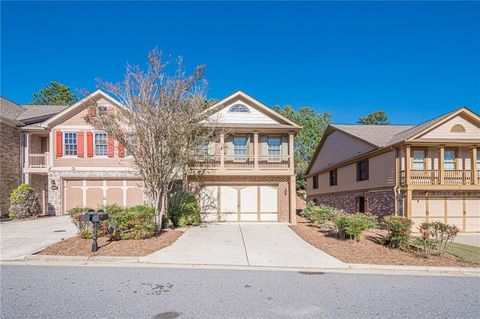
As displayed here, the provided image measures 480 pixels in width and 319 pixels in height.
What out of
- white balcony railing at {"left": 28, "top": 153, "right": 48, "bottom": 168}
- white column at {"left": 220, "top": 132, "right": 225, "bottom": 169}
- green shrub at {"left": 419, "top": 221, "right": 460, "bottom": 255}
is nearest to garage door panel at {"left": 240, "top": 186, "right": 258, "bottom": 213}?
white column at {"left": 220, "top": 132, "right": 225, "bottom": 169}

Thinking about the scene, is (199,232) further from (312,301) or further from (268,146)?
(312,301)

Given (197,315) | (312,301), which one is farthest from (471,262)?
(197,315)

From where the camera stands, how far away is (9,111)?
21.5 m

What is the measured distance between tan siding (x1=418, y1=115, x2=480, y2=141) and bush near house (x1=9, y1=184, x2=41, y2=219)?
25.2 metres

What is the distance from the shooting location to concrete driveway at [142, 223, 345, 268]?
28.8 ft

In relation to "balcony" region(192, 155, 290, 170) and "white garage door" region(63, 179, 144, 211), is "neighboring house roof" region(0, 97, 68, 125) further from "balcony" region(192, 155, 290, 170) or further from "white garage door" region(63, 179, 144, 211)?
"balcony" region(192, 155, 290, 170)

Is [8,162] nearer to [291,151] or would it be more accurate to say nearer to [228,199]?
[228,199]

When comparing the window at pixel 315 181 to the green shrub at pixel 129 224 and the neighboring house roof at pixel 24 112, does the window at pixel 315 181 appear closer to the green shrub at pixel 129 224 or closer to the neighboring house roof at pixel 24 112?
the green shrub at pixel 129 224

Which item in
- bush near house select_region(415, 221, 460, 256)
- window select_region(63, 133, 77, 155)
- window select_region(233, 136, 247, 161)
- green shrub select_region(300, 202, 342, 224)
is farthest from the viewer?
window select_region(63, 133, 77, 155)

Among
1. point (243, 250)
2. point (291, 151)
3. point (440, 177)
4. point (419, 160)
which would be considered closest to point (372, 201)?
point (419, 160)

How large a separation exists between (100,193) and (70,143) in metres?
4.10

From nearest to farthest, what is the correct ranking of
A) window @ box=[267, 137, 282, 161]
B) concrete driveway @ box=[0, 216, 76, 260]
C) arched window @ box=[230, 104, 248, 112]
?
concrete driveway @ box=[0, 216, 76, 260]
window @ box=[267, 137, 282, 161]
arched window @ box=[230, 104, 248, 112]

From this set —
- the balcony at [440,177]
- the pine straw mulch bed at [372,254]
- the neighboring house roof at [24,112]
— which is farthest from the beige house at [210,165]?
the balcony at [440,177]

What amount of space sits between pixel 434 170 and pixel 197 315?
18318mm
